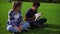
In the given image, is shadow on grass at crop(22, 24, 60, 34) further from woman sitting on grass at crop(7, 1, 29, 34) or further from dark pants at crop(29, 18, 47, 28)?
woman sitting on grass at crop(7, 1, 29, 34)

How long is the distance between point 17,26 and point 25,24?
61 centimetres

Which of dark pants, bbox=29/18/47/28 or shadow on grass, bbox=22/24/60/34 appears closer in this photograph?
shadow on grass, bbox=22/24/60/34

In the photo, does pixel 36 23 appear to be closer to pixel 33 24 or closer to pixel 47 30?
pixel 33 24

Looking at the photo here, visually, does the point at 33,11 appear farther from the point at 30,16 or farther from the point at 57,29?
the point at 57,29

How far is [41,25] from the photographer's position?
314 inches

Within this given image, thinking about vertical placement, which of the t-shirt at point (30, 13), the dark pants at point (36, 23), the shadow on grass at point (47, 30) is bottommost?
the shadow on grass at point (47, 30)

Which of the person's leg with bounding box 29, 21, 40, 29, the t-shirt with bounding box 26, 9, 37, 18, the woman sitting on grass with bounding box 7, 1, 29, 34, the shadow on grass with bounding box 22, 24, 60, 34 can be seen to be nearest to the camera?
the woman sitting on grass with bounding box 7, 1, 29, 34

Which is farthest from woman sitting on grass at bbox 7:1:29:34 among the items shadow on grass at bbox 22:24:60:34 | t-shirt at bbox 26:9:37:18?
t-shirt at bbox 26:9:37:18

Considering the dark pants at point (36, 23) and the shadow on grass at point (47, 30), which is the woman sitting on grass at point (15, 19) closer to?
the shadow on grass at point (47, 30)

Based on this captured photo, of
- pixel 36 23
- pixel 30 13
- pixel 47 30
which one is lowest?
pixel 47 30

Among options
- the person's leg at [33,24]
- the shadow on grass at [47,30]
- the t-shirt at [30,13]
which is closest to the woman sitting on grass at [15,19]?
the shadow on grass at [47,30]

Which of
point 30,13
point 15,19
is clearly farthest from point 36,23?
point 15,19

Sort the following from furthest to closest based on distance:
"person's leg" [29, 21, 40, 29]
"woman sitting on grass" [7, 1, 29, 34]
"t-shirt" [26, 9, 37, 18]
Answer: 1. "t-shirt" [26, 9, 37, 18]
2. "person's leg" [29, 21, 40, 29]
3. "woman sitting on grass" [7, 1, 29, 34]

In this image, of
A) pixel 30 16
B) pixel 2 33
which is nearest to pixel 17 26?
pixel 2 33
